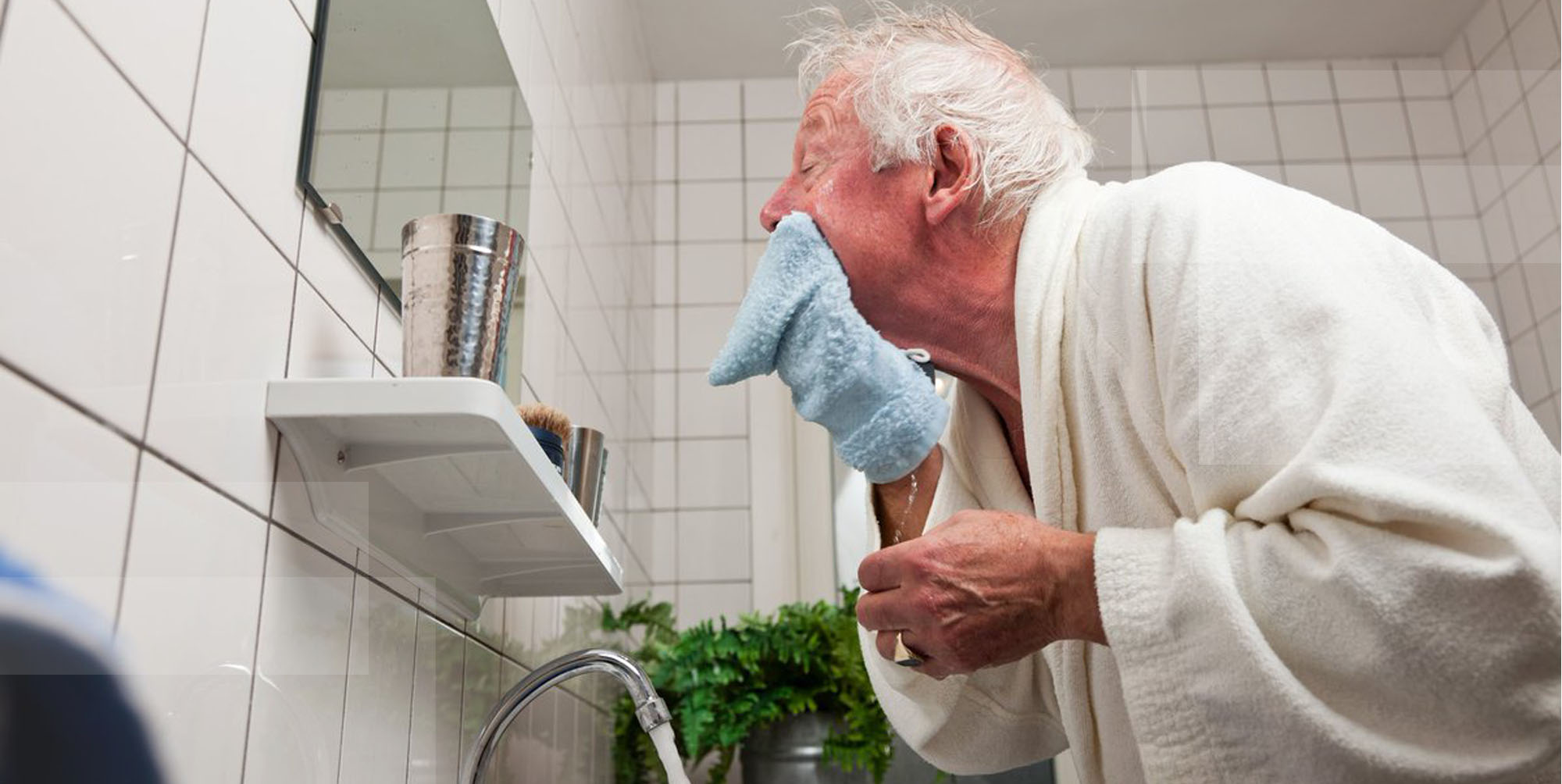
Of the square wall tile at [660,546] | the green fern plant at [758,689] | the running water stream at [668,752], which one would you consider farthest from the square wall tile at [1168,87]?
the square wall tile at [660,546]

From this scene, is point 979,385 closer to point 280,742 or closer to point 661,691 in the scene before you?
point 280,742

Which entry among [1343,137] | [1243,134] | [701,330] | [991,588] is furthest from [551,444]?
[701,330]

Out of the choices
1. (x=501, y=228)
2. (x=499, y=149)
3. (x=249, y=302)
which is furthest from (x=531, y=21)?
(x=249, y=302)

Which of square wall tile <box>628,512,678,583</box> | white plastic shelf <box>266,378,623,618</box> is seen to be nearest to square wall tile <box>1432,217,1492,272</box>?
white plastic shelf <box>266,378,623,618</box>

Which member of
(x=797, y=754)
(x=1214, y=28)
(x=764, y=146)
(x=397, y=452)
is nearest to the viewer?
(x=397, y=452)

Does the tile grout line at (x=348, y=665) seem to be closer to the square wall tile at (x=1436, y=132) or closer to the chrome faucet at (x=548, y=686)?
the chrome faucet at (x=548, y=686)

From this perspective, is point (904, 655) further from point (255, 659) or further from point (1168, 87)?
point (1168, 87)

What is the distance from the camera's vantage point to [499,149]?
3.77ft

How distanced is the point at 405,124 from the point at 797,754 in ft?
3.33

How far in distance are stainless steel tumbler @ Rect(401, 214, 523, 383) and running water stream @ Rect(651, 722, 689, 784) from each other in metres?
0.35

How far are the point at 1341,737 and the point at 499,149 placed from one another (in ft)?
2.97

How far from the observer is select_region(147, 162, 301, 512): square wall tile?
1.74 ft

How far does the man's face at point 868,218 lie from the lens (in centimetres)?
90

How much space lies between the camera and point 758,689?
1.58 metres
